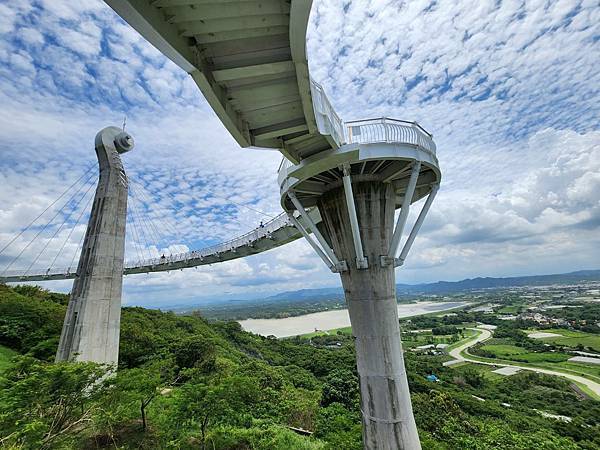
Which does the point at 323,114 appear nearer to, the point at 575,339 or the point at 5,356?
the point at 5,356

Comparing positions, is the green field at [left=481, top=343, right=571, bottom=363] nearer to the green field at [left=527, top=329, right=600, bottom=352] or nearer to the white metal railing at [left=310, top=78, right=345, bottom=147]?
the green field at [left=527, top=329, right=600, bottom=352]

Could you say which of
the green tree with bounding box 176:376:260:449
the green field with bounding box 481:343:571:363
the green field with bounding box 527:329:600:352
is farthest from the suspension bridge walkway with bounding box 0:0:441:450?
the green field with bounding box 527:329:600:352

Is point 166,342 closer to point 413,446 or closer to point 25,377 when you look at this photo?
point 25,377

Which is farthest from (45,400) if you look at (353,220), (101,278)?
(353,220)

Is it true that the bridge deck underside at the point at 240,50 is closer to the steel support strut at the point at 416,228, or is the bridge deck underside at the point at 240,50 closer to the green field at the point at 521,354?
the steel support strut at the point at 416,228

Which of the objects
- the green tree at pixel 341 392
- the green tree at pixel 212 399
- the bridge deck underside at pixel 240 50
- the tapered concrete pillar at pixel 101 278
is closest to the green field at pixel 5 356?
the tapered concrete pillar at pixel 101 278

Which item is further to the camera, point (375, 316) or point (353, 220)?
point (375, 316)

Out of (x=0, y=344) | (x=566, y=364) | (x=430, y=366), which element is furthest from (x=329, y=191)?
(x=566, y=364)
